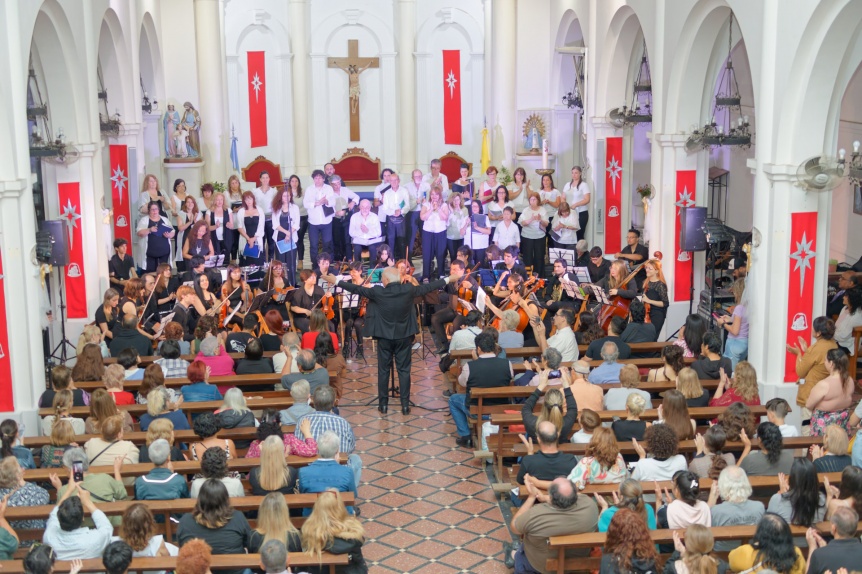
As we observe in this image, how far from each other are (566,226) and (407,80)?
6.05 m

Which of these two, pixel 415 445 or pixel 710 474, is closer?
pixel 710 474

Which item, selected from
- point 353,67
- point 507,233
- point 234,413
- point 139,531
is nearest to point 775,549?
point 139,531

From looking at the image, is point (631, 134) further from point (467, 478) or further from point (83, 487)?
point (83, 487)

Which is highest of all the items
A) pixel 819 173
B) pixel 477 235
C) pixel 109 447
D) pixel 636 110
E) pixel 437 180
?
pixel 636 110

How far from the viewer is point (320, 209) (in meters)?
17.1

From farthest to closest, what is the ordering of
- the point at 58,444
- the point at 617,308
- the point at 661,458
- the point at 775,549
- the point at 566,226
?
the point at 566,226 → the point at 617,308 → the point at 58,444 → the point at 661,458 → the point at 775,549

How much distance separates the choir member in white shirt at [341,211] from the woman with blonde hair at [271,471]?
9415mm

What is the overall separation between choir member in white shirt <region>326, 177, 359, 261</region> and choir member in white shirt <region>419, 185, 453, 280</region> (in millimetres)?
1381

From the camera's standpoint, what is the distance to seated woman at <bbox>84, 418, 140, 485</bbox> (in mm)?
8625

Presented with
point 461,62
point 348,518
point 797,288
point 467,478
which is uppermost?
point 461,62

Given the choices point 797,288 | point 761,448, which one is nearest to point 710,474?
point 761,448

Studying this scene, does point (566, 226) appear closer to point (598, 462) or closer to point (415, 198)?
point (415, 198)

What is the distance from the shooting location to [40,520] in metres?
8.08

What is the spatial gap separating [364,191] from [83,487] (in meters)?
14.3
